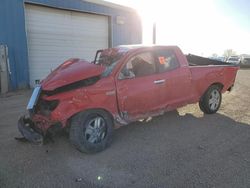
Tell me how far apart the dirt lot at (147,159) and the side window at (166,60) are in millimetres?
1311

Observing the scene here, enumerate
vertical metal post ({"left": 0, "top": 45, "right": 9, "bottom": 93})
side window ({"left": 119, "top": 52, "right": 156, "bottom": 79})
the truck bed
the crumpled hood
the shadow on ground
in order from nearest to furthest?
the shadow on ground → the crumpled hood → side window ({"left": 119, "top": 52, "right": 156, "bottom": 79}) → the truck bed → vertical metal post ({"left": 0, "top": 45, "right": 9, "bottom": 93})

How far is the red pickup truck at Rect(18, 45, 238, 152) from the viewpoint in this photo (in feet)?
13.5

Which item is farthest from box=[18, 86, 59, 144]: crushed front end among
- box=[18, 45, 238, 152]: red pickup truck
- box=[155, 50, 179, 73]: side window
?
box=[155, 50, 179, 73]: side window

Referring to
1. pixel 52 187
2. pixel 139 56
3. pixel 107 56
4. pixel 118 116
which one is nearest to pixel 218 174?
pixel 118 116

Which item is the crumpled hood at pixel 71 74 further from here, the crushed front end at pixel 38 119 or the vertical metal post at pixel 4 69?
the vertical metal post at pixel 4 69

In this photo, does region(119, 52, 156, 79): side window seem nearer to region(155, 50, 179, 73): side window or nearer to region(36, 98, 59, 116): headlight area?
region(155, 50, 179, 73): side window

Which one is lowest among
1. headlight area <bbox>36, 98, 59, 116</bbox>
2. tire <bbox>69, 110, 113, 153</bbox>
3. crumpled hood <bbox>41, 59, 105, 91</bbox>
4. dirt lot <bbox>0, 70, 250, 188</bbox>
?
dirt lot <bbox>0, 70, 250, 188</bbox>

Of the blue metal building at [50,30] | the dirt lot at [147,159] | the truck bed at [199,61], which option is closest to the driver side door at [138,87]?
the dirt lot at [147,159]

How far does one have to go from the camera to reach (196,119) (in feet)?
20.4

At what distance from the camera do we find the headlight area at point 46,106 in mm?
4081

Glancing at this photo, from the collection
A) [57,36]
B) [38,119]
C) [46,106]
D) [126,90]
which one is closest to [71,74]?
[46,106]

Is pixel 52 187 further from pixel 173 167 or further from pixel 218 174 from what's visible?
pixel 218 174

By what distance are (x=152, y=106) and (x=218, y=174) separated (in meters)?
1.98

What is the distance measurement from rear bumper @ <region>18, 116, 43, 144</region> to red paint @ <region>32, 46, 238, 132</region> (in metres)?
0.17
